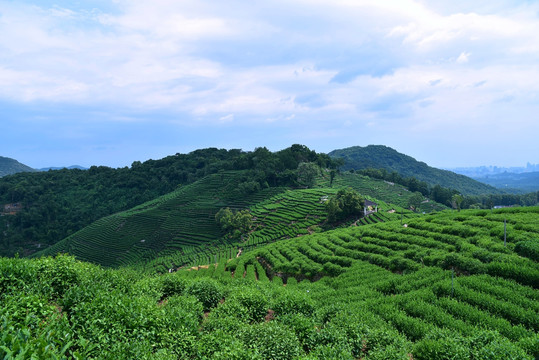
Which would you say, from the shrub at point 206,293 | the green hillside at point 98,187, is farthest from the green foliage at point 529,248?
the green hillside at point 98,187

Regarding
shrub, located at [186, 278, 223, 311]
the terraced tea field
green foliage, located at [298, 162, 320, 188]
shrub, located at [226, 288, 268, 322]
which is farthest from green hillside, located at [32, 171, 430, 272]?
shrub, located at [226, 288, 268, 322]

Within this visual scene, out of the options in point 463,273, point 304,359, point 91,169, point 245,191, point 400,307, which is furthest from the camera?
point 91,169

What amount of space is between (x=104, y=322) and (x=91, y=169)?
500 ft

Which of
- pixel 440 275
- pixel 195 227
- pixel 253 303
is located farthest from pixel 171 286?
pixel 195 227

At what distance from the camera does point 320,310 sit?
1284 cm

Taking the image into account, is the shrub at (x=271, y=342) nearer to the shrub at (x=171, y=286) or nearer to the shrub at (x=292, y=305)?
the shrub at (x=292, y=305)

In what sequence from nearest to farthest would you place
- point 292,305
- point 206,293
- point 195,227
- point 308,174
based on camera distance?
point 292,305 < point 206,293 < point 195,227 < point 308,174

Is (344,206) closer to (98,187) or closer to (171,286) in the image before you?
(171,286)

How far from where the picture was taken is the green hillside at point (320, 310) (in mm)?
7707

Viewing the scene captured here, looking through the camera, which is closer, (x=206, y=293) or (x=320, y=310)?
(x=320, y=310)

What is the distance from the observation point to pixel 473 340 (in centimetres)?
852

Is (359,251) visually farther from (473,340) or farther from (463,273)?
(473,340)

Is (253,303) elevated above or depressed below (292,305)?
above

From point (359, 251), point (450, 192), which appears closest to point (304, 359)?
point (359, 251)
